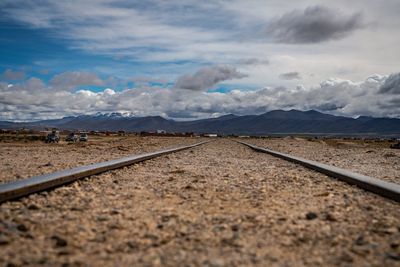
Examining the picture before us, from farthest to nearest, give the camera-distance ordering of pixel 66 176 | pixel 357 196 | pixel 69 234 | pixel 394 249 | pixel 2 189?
pixel 66 176
pixel 357 196
pixel 2 189
pixel 69 234
pixel 394 249

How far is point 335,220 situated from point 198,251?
217 centimetres

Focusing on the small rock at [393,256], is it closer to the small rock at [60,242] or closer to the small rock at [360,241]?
the small rock at [360,241]

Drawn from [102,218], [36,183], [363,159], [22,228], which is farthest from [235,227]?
[363,159]

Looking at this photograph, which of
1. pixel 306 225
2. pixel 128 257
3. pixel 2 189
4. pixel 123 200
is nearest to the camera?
pixel 128 257

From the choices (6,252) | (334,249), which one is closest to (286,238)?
(334,249)

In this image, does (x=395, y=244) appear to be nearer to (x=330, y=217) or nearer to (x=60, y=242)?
(x=330, y=217)

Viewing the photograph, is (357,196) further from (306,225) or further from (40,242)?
(40,242)

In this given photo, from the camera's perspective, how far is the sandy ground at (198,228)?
382 centimetres

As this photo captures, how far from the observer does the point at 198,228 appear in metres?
4.90

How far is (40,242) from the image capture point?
4.18 metres

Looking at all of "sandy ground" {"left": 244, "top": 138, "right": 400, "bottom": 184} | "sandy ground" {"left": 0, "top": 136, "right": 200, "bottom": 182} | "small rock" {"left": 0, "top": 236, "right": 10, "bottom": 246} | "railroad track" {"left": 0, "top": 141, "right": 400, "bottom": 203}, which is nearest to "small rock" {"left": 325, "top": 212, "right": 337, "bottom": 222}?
"railroad track" {"left": 0, "top": 141, "right": 400, "bottom": 203}

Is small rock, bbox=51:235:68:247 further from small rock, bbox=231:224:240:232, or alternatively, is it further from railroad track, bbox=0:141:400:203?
railroad track, bbox=0:141:400:203

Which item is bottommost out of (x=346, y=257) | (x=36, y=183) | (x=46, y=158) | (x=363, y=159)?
(x=363, y=159)

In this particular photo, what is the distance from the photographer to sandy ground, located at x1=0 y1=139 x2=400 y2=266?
3822 mm
